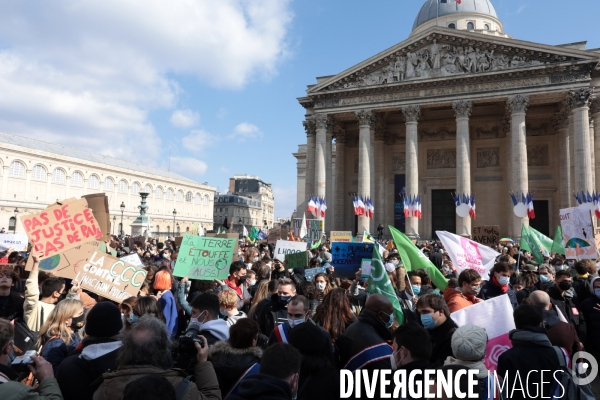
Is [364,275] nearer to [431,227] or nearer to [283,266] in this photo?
[283,266]

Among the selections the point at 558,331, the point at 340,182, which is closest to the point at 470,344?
the point at 558,331

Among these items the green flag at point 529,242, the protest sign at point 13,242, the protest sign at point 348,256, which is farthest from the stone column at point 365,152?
the protest sign at point 13,242

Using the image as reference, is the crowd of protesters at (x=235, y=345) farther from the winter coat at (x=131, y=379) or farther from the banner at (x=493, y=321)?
the banner at (x=493, y=321)

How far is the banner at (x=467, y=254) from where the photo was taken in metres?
8.00

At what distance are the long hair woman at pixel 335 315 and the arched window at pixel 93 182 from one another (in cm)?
6356

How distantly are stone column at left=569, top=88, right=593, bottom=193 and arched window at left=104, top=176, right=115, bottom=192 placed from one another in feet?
190

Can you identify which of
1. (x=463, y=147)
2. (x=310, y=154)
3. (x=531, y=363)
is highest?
(x=310, y=154)

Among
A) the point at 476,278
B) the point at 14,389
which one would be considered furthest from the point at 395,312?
the point at 14,389

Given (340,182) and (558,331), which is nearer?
(558,331)

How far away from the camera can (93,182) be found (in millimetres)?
60875

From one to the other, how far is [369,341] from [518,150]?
28.7m

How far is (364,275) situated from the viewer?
7.66m

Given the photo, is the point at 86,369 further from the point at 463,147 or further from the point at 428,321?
the point at 463,147

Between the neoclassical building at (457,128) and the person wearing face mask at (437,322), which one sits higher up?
the neoclassical building at (457,128)
